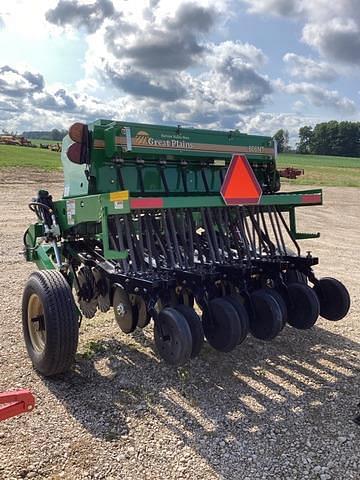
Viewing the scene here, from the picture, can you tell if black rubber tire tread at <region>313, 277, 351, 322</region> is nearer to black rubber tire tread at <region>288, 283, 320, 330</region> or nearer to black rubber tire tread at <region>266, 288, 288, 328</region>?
black rubber tire tread at <region>288, 283, 320, 330</region>

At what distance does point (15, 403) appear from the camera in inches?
113

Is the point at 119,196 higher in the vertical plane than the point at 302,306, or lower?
higher

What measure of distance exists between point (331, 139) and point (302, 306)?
286 ft

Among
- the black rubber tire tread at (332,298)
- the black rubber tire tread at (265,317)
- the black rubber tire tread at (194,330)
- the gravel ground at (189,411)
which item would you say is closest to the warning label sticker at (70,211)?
the gravel ground at (189,411)

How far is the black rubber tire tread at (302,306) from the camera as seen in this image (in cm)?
434

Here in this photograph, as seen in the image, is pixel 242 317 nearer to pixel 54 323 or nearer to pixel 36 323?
pixel 54 323

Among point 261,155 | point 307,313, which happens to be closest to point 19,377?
point 307,313

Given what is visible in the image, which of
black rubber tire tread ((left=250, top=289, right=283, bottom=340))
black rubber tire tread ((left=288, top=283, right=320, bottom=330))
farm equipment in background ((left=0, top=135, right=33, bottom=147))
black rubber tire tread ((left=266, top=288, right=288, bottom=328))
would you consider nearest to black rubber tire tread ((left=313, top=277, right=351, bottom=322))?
black rubber tire tread ((left=288, top=283, right=320, bottom=330))

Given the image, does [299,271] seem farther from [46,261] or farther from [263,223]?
[46,261]

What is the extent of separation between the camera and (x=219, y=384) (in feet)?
13.0

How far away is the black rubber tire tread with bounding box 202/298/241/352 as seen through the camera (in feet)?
12.3

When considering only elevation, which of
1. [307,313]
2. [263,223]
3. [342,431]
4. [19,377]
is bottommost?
[342,431]

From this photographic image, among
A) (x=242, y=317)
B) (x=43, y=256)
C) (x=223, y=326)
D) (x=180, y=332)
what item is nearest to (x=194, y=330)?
(x=180, y=332)

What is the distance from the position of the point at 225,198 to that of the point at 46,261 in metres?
2.04
